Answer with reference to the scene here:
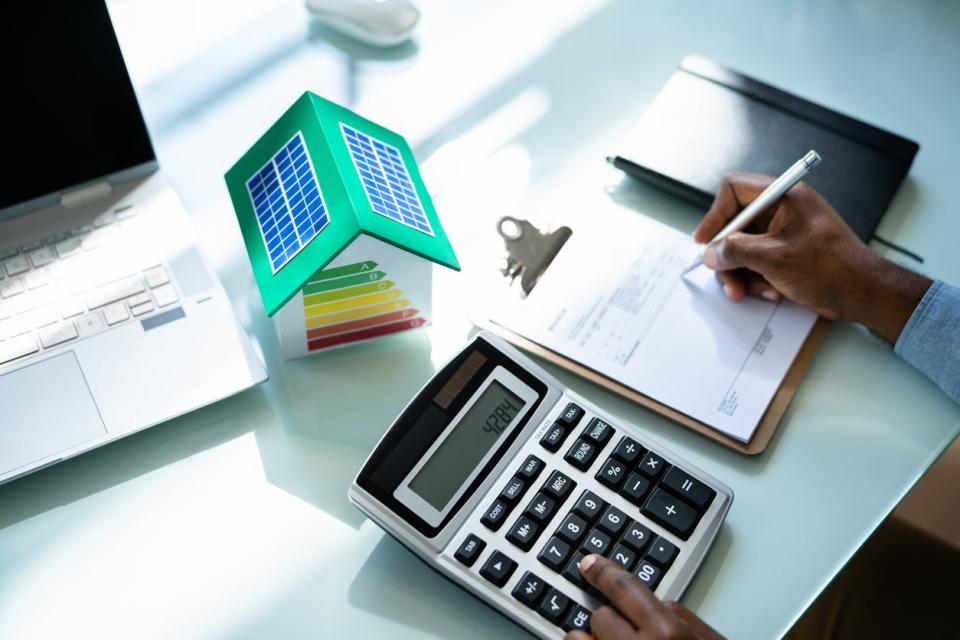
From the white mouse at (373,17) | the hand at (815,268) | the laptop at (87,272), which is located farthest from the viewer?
the white mouse at (373,17)

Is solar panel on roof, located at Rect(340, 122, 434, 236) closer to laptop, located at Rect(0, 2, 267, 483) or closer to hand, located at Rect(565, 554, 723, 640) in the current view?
laptop, located at Rect(0, 2, 267, 483)

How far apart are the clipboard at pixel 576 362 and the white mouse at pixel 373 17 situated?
0.87 ft

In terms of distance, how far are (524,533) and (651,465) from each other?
110 mm

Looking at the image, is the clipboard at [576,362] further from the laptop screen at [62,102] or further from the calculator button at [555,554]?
the laptop screen at [62,102]

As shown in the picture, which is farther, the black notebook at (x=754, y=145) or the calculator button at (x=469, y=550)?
the black notebook at (x=754, y=145)

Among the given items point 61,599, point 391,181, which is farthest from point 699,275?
point 61,599

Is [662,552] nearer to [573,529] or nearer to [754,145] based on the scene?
[573,529]

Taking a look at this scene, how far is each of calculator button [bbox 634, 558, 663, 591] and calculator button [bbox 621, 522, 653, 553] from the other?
1 cm

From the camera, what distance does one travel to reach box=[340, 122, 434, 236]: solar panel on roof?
0.71 metres

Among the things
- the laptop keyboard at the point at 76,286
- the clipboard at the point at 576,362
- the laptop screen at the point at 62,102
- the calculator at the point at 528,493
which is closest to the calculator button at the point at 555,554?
the calculator at the point at 528,493

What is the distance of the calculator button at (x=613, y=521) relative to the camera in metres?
0.66

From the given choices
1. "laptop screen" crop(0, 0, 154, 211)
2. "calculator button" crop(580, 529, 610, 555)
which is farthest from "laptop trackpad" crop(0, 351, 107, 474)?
"calculator button" crop(580, 529, 610, 555)

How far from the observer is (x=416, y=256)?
28.0 inches

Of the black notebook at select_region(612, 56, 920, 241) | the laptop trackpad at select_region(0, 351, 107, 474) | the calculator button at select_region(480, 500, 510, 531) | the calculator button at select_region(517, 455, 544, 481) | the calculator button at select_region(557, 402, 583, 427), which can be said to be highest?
the black notebook at select_region(612, 56, 920, 241)
